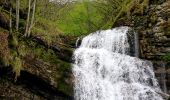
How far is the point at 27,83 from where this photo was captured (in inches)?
795

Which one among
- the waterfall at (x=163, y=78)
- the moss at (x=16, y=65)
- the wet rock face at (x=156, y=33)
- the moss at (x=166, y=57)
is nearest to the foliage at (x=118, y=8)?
the wet rock face at (x=156, y=33)

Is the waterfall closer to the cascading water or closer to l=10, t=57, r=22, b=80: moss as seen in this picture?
the cascading water

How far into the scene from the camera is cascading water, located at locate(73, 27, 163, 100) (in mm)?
20672

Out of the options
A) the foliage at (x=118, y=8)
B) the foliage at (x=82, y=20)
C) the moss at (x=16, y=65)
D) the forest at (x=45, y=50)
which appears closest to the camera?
the moss at (x=16, y=65)

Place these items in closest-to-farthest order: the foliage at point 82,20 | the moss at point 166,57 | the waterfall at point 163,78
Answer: the waterfall at point 163,78, the moss at point 166,57, the foliage at point 82,20

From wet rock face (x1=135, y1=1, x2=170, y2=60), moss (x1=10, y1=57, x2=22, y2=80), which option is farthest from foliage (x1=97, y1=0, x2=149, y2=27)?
moss (x1=10, y1=57, x2=22, y2=80)

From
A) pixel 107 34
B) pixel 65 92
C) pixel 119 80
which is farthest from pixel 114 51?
pixel 65 92

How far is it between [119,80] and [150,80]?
1995mm

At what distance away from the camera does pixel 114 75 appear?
22.2 meters

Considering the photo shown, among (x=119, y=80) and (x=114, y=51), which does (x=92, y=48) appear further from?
(x=119, y=80)

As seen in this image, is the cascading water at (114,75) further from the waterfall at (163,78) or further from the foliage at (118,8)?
the foliage at (118,8)

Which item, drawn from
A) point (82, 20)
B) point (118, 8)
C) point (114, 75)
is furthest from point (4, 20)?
point (82, 20)

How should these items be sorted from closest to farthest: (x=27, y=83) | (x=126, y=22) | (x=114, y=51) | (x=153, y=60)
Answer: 1. (x=27, y=83)
2. (x=153, y=60)
3. (x=114, y=51)
4. (x=126, y=22)

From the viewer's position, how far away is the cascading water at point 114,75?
2067 cm
